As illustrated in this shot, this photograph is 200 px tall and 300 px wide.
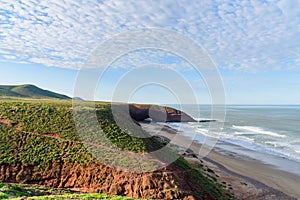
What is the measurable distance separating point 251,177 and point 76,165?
18.3 m

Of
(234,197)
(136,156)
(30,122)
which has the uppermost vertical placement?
(30,122)

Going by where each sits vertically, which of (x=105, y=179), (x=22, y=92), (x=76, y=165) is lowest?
(x=105, y=179)

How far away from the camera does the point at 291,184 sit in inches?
920

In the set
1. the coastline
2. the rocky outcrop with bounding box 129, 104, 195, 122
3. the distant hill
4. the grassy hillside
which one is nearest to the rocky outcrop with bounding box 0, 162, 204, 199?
the grassy hillside

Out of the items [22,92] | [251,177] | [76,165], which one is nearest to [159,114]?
[251,177]

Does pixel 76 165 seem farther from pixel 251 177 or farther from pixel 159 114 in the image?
pixel 159 114

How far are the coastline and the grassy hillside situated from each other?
2.64m

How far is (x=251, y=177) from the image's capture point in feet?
82.8

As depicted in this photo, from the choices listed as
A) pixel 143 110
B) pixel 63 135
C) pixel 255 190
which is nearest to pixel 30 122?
pixel 63 135

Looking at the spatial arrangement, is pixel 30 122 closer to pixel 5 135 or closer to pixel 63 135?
pixel 5 135

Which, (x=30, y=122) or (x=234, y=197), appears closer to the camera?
(x=234, y=197)

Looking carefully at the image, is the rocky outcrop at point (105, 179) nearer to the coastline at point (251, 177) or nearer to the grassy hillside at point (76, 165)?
the grassy hillside at point (76, 165)

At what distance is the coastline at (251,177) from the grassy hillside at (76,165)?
2640 mm

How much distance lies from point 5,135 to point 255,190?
24.4m
